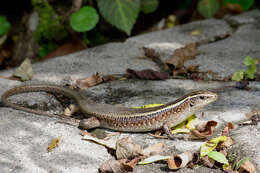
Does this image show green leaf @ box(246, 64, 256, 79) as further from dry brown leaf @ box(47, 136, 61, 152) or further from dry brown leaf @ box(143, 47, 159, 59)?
dry brown leaf @ box(47, 136, 61, 152)

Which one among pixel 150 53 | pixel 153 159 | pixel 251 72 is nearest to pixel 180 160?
pixel 153 159

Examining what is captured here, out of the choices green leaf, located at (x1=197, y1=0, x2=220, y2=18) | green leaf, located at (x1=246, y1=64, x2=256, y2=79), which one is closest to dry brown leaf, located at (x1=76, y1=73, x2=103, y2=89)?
green leaf, located at (x1=246, y1=64, x2=256, y2=79)

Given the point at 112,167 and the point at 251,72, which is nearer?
the point at 112,167

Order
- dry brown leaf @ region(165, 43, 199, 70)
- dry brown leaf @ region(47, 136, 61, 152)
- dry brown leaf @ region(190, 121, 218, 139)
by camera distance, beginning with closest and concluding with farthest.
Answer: dry brown leaf @ region(47, 136, 61, 152), dry brown leaf @ region(190, 121, 218, 139), dry brown leaf @ region(165, 43, 199, 70)

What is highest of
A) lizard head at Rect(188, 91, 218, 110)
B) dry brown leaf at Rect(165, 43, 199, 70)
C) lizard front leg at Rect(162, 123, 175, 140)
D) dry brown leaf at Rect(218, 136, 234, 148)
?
dry brown leaf at Rect(165, 43, 199, 70)

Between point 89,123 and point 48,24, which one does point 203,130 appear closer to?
point 89,123

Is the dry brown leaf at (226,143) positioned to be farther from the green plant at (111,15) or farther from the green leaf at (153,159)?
the green plant at (111,15)
